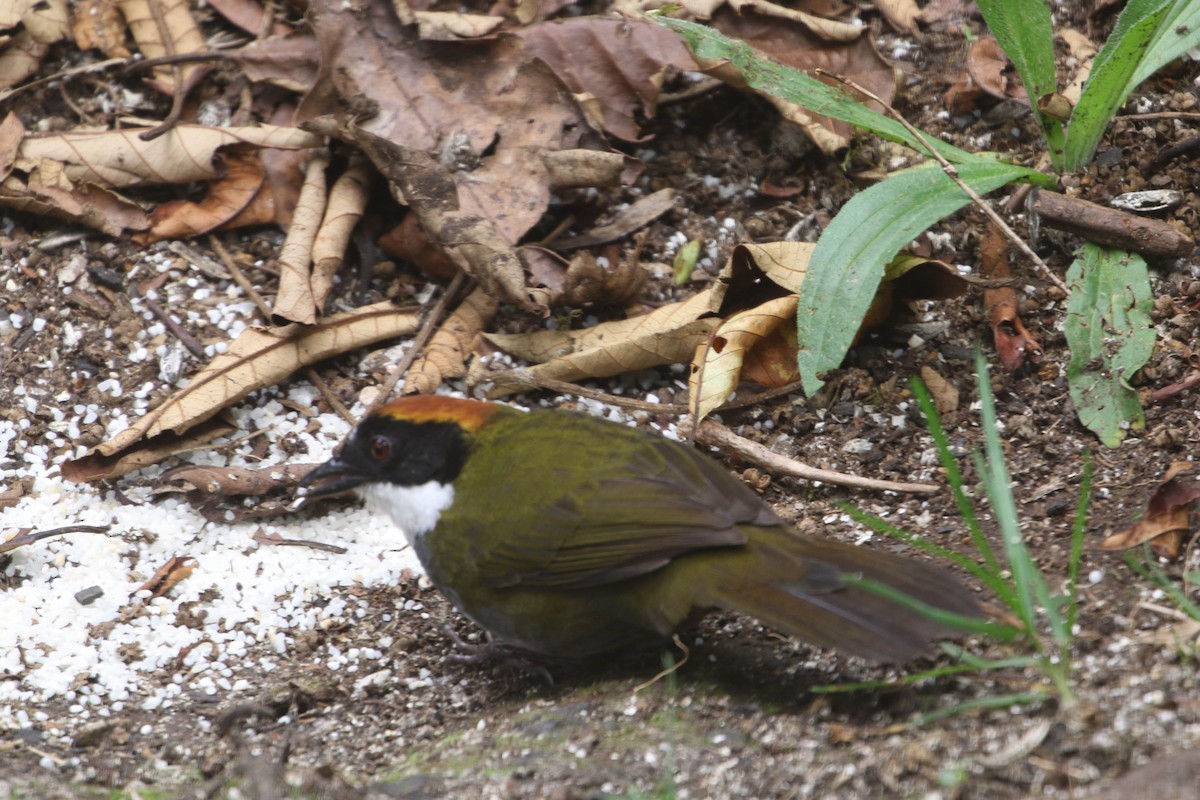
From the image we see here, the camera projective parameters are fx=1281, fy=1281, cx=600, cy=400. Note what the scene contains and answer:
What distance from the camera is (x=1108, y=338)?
432 centimetres

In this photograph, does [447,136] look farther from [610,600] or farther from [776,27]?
[610,600]

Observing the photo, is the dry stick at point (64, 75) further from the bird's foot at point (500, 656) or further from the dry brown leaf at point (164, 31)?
the bird's foot at point (500, 656)

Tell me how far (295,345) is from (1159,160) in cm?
337

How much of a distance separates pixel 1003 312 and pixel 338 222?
2.63m

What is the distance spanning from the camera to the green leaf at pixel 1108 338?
4.19m

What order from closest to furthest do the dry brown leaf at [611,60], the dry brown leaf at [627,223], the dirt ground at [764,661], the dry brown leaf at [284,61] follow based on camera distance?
the dirt ground at [764,661], the dry brown leaf at [627,223], the dry brown leaf at [611,60], the dry brown leaf at [284,61]

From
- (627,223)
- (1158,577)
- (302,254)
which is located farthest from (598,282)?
(1158,577)

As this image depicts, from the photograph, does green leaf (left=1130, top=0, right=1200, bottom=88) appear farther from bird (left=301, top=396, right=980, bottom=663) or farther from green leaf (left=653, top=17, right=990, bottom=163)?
bird (left=301, top=396, right=980, bottom=663)

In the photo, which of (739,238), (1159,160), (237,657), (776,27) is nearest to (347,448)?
(237,657)

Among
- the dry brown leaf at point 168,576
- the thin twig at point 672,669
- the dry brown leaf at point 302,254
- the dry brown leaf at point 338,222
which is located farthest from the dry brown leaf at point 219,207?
the thin twig at point 672,669

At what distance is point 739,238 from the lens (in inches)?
207

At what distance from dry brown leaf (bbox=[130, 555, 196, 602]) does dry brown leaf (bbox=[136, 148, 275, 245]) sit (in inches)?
60.4

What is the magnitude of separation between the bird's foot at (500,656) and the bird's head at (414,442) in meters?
0.54

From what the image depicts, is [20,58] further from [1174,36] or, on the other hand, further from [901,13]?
[1174,36]
